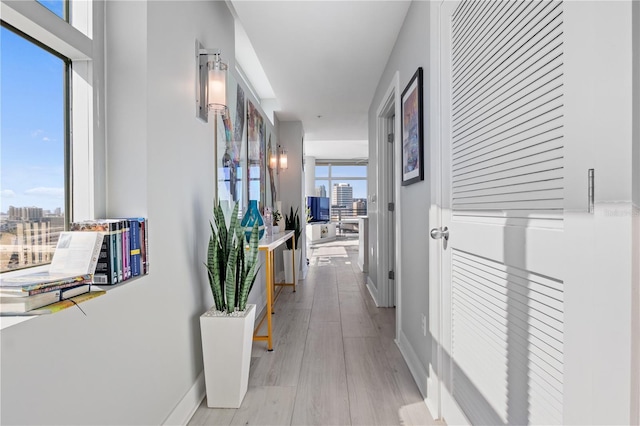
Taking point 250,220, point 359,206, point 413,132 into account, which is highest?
point 413,132

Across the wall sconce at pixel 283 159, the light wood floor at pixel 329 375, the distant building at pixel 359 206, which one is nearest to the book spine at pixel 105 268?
the light wood floor at pixel 329 375

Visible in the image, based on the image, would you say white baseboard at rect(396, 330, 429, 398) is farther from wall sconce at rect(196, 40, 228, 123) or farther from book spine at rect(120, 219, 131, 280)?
wall sconce at rect(196, 40, 228, 123)

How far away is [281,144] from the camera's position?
209 inches

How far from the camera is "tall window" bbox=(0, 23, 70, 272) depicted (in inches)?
38.4

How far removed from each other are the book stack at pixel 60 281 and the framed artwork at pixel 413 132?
168cm

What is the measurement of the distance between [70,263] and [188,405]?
108 cm

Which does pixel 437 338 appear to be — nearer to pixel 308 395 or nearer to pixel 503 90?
pixel 308 395

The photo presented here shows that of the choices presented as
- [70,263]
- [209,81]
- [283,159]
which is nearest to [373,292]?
[283,159]

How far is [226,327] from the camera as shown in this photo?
1.76m

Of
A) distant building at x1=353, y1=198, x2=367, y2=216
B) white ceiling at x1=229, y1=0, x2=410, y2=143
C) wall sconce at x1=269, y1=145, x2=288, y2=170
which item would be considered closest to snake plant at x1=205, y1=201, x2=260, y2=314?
white ceiling at x1=229, y1=0, x2=410, y2=143

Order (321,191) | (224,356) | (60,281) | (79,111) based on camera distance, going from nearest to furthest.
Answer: (60,281) → (79,111) → (224,356) → (321,191)

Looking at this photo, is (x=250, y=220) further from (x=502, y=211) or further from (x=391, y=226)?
(x=502, y=211)

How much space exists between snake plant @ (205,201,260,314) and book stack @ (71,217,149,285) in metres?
0.55

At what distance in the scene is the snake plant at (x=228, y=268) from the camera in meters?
1.83
